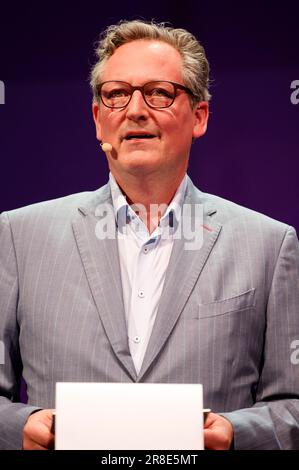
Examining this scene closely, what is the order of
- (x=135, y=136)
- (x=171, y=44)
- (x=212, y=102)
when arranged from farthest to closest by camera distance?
(x=212, y=102) → (x=171, y=44) → (x=135, y=136)

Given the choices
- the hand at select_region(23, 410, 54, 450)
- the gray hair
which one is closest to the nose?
the gray hair

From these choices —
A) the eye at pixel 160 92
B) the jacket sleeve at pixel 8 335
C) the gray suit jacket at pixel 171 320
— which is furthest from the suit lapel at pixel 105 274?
the eye at pixel 160 92

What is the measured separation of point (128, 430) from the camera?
1.37 metres

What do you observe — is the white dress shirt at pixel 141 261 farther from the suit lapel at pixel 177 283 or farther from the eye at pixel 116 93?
the eye at pixel 116 93

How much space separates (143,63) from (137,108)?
138mm

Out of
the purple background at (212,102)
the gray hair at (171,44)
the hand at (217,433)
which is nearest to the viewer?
the hand at (217,433)

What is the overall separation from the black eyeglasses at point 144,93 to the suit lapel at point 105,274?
0.86 ft

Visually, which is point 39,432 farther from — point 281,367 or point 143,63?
point 143,63

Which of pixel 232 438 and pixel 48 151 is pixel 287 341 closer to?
pixel 232 438

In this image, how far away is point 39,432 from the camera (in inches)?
61.1

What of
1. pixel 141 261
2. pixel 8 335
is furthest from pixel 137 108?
pixel 8 335

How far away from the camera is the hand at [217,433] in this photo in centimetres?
154

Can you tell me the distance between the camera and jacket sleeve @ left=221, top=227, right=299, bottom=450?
173cm

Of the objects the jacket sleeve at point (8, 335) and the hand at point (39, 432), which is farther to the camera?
the jacket sleeve at point (8, 335)
